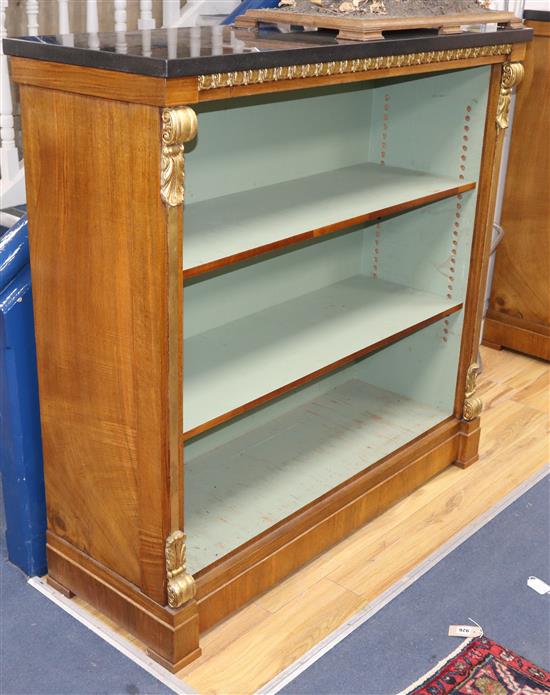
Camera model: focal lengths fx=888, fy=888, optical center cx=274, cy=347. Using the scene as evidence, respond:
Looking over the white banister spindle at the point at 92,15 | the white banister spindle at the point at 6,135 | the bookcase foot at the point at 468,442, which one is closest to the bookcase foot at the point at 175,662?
the bookcase foot at the point at 468,442

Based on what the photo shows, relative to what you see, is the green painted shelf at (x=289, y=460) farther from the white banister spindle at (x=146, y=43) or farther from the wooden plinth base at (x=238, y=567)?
the white banister spindle at (x=146, y=43)

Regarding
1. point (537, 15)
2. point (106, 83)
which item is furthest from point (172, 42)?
point (537, 15)

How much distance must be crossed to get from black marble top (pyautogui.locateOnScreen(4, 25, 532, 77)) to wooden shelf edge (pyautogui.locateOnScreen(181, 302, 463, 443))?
29.5 inches

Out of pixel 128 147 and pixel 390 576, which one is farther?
pixel 390 576

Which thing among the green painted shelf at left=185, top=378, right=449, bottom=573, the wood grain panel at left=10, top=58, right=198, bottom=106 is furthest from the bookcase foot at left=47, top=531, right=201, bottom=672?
the wood grain panel at left=10, top=58, right=198, bottom=106

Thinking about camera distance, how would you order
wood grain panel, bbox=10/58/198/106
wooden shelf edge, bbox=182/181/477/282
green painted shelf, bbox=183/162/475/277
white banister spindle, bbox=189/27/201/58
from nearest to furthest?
wood grain panel, bbox=10/58/198/106, white banister spindle, bbox=189/27/201/58, wooden shelf edge, bbox=182/181/477/282, green painted shelf, bbox=183/162/475/277

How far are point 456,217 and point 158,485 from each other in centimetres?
133

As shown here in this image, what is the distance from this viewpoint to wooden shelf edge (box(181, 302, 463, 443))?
1946 millimetres

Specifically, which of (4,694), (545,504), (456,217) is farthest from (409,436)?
(4,694)

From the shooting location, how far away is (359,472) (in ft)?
8.35

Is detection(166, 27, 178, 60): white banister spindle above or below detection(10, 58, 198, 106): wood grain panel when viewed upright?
above

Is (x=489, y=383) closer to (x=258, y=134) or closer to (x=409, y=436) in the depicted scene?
(x=409, y=436)

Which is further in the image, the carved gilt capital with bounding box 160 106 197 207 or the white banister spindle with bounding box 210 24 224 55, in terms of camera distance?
the white banister spindle with bounding box 210 24 224 55

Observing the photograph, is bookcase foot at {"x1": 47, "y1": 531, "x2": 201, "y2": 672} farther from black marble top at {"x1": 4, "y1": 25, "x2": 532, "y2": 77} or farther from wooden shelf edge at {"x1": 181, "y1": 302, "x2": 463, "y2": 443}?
black marble top at {"x1": 4, "y1": 25, "x2": 532, "y2": 77}
